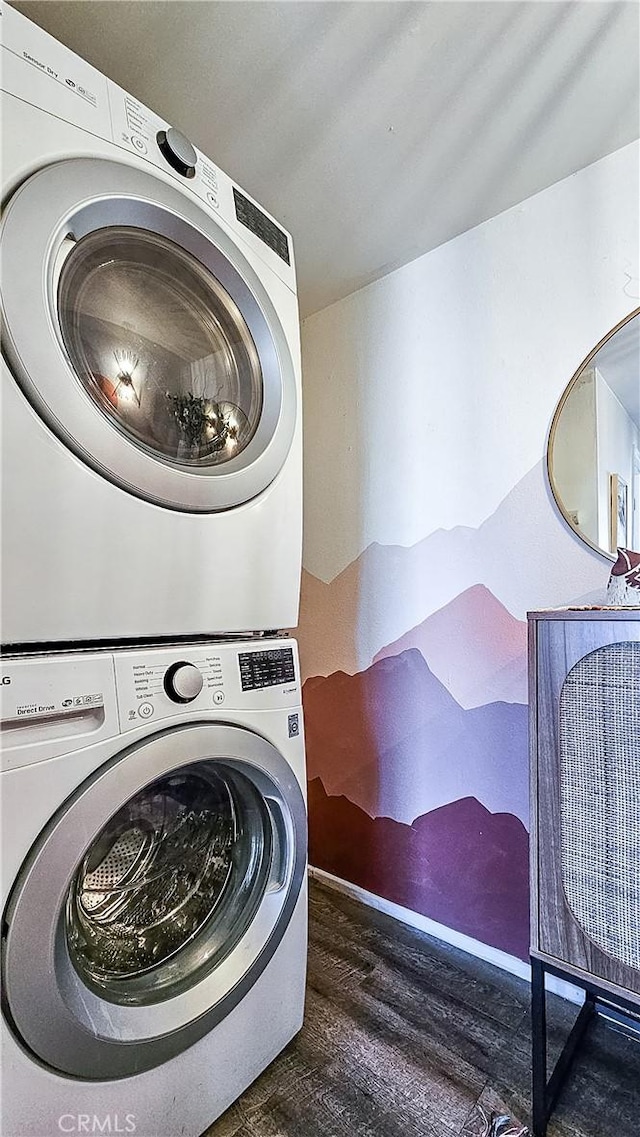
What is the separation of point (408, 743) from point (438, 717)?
150mm

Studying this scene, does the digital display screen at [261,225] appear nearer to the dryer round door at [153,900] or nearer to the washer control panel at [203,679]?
the washer control panel at [203,679]

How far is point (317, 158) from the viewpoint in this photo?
1.39 metres

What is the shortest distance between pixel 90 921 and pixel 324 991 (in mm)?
776

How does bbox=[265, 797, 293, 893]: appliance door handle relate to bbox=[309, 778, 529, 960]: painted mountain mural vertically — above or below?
above

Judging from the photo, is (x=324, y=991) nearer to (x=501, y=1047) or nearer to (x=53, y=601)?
(x=501, y=1047)

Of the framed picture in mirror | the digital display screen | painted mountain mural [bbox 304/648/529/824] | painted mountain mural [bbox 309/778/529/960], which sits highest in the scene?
the digital display screen

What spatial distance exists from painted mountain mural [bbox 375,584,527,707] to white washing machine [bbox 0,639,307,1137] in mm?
641

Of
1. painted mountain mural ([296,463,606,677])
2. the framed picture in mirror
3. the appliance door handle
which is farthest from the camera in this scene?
painted mountain mural ([296,463,606,677])

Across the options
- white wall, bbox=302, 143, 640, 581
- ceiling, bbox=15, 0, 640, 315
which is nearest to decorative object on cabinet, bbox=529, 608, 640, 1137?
white wall, bbox=302, 143, 640, 581

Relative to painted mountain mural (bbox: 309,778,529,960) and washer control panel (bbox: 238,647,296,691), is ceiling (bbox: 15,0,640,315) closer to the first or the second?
washer control panel (bbox: 238,647,296,691)

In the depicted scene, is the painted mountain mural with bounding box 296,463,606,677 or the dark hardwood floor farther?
the painted mountain mural with bounding box 296,463,606,677

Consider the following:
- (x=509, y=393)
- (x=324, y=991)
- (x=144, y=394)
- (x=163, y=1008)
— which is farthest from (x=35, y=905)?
(x=509, y=393)

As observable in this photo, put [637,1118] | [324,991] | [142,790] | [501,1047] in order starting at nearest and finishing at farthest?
1. [142,790]
2. [637,1118]
3. [501,1047]
4. [324,991]

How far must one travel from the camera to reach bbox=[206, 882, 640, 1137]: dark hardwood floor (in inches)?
40.1
